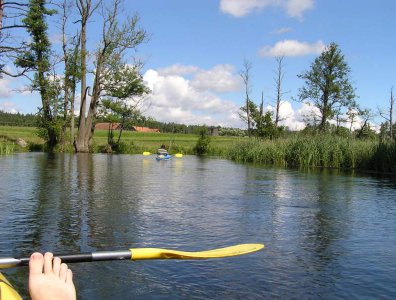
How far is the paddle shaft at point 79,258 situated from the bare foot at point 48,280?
46 cm

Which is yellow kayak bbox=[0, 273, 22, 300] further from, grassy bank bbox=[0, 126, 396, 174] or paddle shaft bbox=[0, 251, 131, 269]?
grassy bank bbox=[0, 126, 396, 174]

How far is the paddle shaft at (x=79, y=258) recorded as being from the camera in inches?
127

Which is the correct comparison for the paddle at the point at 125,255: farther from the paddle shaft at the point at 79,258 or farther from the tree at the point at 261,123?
the tree at the point at 261,123

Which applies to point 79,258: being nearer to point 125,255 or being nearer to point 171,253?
point 125,255

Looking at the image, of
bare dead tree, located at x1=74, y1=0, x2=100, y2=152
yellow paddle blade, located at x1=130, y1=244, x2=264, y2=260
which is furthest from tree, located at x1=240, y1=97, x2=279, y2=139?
yellow paddle blade, located at x1=130, y1=244, x2=264, y2=260

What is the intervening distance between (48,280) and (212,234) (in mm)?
5618

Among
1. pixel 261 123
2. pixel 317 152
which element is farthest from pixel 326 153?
pixel 261 123

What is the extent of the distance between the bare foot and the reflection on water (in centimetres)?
236

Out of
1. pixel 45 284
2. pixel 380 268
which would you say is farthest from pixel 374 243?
pixel 45 284

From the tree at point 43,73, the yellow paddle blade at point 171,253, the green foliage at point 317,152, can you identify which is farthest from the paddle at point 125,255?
the tree at point 43,73

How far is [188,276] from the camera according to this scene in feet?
19.1

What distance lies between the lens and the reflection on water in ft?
18.1

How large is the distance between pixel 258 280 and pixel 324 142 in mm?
24933

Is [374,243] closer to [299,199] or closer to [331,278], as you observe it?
[331,278]
